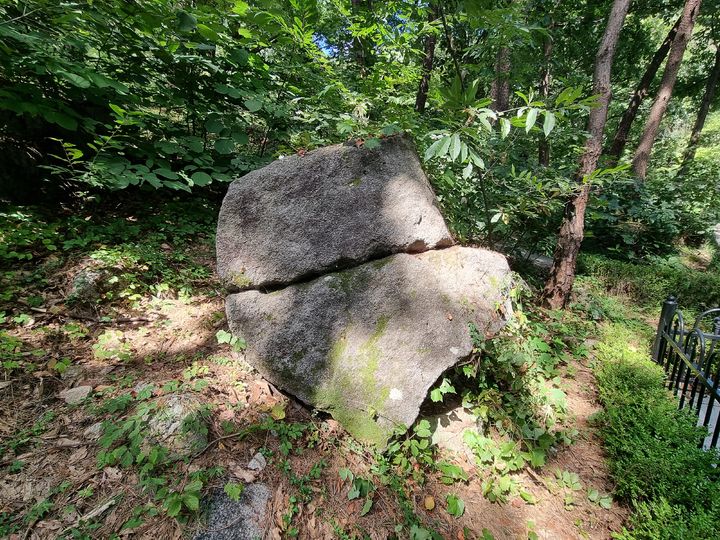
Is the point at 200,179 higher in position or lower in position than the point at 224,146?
lower

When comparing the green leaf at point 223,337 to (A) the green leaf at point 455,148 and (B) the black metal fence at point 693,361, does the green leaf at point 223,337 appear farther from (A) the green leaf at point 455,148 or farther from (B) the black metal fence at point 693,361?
(B) the black metal fence at point 693,361

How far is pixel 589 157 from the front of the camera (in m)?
4.02

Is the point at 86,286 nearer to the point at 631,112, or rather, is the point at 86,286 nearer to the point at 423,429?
the point at 423,429

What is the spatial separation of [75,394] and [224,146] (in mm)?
2848

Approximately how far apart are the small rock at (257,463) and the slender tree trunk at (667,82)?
31.6 feet

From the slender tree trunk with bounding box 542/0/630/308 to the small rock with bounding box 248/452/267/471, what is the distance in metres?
4.22

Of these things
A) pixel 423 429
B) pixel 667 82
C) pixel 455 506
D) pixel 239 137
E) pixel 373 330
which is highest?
pixel 667 82

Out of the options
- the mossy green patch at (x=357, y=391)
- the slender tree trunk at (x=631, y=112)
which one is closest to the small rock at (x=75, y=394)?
the mossy green patch at (x=357, y=391)

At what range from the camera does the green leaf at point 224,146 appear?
12.5 ft

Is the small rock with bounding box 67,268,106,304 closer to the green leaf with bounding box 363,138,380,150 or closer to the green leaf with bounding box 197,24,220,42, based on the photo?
the green leaf with bounding box 197,24,220,42

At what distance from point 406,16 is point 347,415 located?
15.1 ft

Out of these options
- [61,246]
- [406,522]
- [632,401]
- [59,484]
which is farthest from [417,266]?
[61,246]

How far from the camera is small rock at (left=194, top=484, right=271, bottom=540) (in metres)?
1.79

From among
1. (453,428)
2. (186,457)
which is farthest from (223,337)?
(453,428)
